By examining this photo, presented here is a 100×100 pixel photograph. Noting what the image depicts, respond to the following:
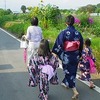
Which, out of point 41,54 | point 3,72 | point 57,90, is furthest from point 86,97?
point 3,72

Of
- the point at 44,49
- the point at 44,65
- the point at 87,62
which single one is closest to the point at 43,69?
the point at 44,65

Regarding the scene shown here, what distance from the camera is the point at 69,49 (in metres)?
7.10

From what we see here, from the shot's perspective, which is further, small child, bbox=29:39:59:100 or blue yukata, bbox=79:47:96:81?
blue yukata, bbox=79:47:96:81

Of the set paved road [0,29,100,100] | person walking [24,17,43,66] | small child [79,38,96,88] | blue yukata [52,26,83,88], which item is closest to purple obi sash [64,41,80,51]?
blue yukata [52,26,83,88]

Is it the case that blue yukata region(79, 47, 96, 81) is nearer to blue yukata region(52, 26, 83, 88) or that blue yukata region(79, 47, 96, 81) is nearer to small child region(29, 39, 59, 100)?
blue yukata region(52, 26, 83, 88)

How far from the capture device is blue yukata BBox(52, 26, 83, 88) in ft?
23.2

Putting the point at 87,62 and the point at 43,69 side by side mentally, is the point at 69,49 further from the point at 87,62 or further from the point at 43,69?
the point at 87,62

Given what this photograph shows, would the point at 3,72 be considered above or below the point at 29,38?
below

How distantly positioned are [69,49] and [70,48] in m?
0.03

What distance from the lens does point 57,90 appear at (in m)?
7.77

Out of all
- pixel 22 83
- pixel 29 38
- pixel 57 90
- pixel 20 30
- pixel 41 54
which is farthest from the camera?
pixel 20 30

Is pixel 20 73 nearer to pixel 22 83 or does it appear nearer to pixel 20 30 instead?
pixel 22 83

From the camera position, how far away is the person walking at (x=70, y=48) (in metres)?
7.06

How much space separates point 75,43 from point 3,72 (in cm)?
357
